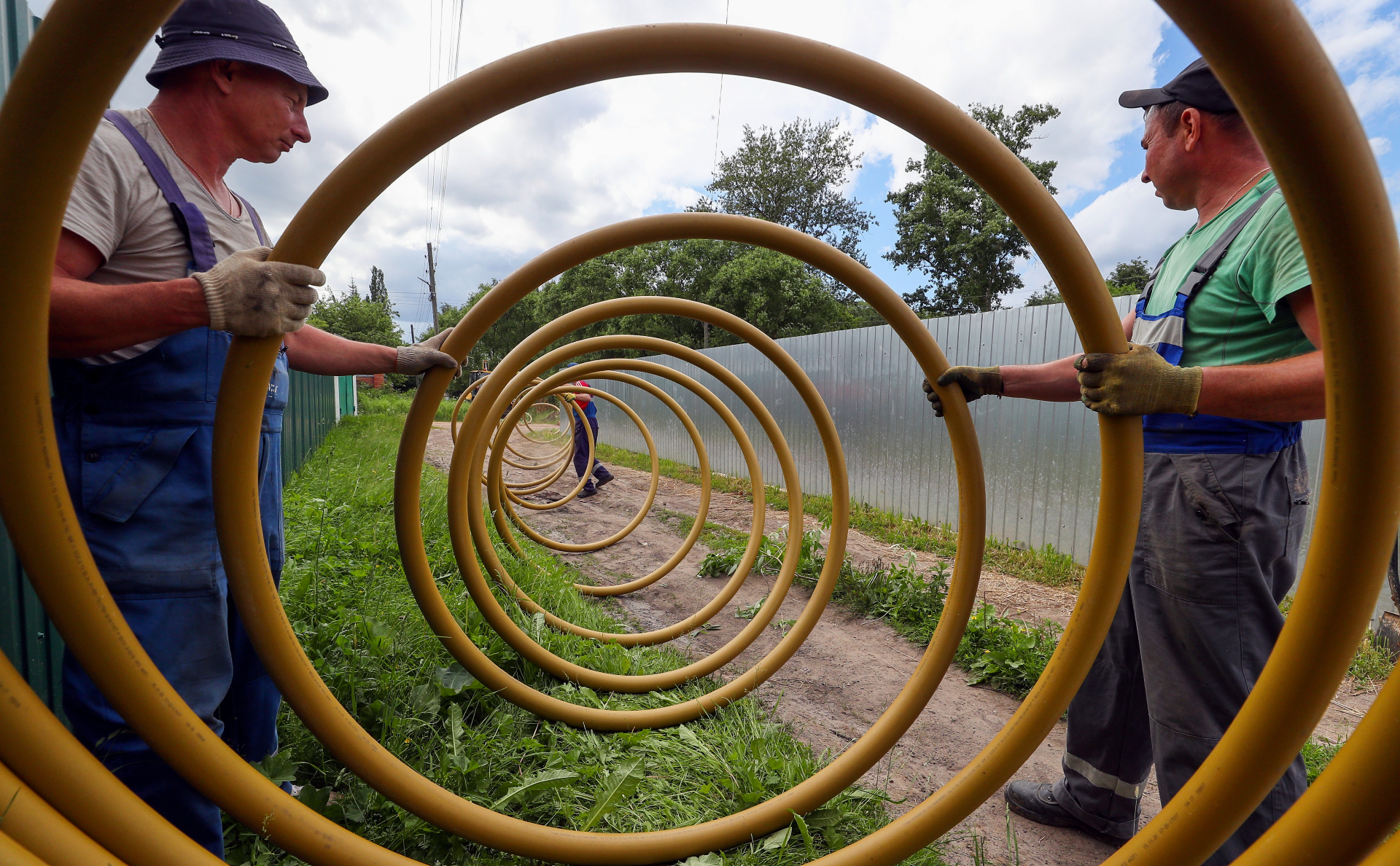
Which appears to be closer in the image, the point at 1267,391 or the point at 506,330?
the point at 1267,391

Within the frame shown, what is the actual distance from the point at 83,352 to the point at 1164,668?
2870mm

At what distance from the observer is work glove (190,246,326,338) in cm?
123

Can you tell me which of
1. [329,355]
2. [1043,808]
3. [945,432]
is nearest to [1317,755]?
[1043,808]

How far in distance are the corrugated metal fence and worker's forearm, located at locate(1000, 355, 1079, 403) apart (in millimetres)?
3542

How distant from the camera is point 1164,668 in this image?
1820mm

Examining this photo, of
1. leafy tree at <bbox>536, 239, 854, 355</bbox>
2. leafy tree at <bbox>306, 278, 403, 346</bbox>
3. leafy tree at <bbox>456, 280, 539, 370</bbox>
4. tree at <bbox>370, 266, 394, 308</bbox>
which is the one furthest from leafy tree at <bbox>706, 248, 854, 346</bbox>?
tree at <bbox>370, 266, 394, 308</bbox>

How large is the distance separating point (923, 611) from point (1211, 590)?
2.68m

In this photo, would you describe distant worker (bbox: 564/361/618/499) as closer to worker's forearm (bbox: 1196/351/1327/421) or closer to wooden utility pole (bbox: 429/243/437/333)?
worker's forearm (bbox: 1196/351/1327/421)

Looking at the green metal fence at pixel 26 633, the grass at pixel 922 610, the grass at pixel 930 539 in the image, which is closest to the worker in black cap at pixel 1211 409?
the grass at pixel 922 610

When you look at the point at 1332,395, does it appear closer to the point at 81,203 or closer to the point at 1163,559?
the point at 1163,559

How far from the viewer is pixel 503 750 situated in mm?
2350

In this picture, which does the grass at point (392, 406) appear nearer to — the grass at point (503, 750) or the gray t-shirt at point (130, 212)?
the grass at point (503, 750)

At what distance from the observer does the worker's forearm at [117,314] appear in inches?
48.8

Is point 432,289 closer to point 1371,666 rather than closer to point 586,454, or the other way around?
point 586,454
